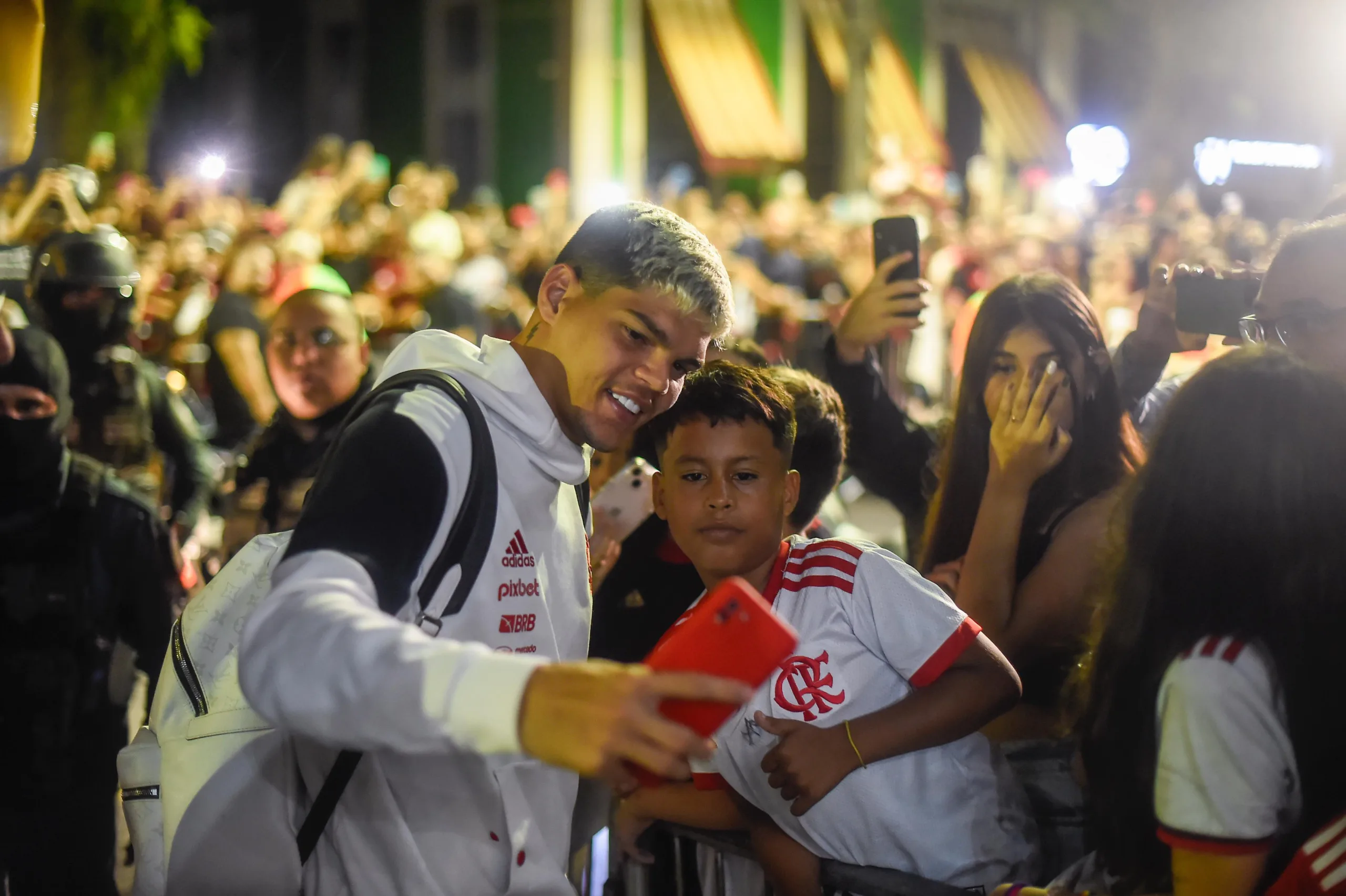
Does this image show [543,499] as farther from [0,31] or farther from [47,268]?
[47,268]

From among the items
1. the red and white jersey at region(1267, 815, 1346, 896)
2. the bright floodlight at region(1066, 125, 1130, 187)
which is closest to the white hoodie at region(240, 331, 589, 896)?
the red and white jersey at region(1267, 815, 1346, 896)

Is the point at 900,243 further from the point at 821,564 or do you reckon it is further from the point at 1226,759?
the point at 1226,759

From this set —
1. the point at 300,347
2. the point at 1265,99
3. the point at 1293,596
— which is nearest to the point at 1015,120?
the point at 1265,99

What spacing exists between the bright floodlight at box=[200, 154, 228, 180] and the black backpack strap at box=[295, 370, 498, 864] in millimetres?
12213

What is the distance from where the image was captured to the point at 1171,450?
2.38 metres

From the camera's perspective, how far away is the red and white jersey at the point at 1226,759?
2131 millimetres

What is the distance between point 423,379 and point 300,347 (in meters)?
2.93

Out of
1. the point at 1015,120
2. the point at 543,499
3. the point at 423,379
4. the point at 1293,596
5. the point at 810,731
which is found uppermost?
the point at 1015,120

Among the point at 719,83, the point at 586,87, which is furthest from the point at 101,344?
the point at 719,83

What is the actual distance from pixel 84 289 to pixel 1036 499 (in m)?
3.55

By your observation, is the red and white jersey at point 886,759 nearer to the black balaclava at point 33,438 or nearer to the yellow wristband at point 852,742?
the yellow wristband at point 852,742

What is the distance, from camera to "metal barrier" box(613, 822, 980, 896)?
254cm

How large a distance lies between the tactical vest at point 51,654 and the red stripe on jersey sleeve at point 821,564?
2.10 meters

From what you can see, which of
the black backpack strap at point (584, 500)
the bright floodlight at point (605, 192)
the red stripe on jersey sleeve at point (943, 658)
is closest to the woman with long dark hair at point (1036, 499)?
the red stripe on jersey sleeve at point (943, 658)
